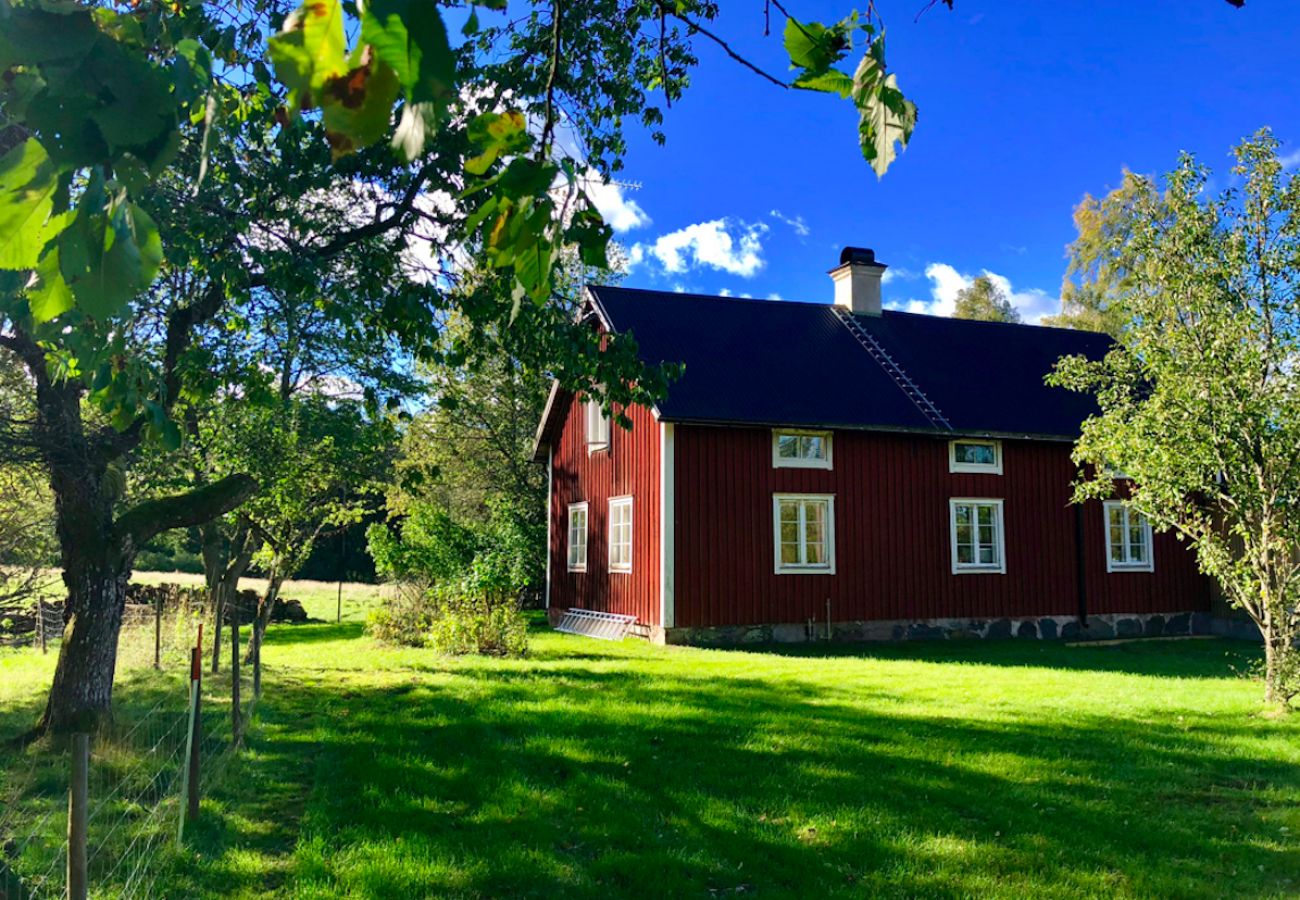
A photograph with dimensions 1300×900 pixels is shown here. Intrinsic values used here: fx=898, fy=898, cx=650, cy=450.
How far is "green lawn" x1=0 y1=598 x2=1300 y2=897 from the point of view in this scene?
15.3 ft

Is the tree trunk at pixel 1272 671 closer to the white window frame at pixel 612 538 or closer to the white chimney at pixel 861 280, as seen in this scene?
the white window frame at pixel 612 538

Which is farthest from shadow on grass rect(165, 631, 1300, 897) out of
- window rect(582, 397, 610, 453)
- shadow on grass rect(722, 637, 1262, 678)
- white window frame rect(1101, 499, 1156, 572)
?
white window frame rect(1101, 499, 1156, 572)

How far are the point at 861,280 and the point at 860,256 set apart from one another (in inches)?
21.2

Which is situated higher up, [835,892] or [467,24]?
[467,24]

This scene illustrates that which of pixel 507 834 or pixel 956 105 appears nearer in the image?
pixel 956 105

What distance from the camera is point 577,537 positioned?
19688mm

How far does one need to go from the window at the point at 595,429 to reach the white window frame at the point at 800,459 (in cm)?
352

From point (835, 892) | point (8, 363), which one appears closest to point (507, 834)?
point (835, 892)

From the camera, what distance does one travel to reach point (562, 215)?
6.46 feet

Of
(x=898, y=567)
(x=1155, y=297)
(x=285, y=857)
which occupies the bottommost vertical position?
(x=285, y=857)

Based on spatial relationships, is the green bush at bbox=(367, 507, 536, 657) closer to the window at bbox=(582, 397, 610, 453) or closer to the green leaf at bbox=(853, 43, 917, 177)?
the window at bbox=(582, 397, 610, 453)

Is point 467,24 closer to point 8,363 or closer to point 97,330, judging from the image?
point 97,330

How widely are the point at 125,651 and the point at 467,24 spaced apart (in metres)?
14.2

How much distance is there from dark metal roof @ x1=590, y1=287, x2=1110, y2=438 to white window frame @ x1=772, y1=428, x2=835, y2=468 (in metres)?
0.35
